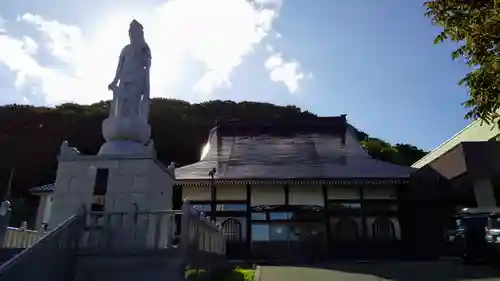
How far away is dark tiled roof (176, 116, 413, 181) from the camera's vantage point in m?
19.7

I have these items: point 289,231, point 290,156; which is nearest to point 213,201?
point 289,231

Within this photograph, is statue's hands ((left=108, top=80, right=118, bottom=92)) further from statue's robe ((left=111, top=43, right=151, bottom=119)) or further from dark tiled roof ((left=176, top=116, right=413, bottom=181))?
dark tiled roof ((left=176, top=116, right=413, bottom=181))

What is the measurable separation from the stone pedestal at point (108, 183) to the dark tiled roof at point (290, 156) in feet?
38.2

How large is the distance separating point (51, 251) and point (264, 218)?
14.4m

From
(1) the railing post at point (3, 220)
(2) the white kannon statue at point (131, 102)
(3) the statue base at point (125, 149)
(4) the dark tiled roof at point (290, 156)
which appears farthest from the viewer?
(4) the dark tiled roof at point (290, 156)

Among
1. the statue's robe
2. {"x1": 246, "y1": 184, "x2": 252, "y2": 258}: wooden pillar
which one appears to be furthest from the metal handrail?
{"x1": 246, "y1": 184, "x2": 252, "y2": 258}: wooden pillar

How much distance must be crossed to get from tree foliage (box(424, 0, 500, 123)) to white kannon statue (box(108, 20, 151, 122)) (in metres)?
5.54

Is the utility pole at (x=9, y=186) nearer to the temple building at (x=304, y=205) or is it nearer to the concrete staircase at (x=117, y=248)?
the temple building at (x=304, y=205)

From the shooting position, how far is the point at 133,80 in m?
8.55

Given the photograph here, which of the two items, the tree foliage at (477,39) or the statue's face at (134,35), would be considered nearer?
the tree foliage at (477,39)

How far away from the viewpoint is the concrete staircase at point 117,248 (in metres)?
5.76

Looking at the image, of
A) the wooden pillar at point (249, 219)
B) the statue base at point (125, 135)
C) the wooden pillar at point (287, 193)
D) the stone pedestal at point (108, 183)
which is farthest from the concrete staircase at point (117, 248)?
the wooden pillar at point (287, 193)

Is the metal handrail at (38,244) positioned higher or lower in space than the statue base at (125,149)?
lower

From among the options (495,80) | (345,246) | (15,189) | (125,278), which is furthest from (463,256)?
(15,189)
